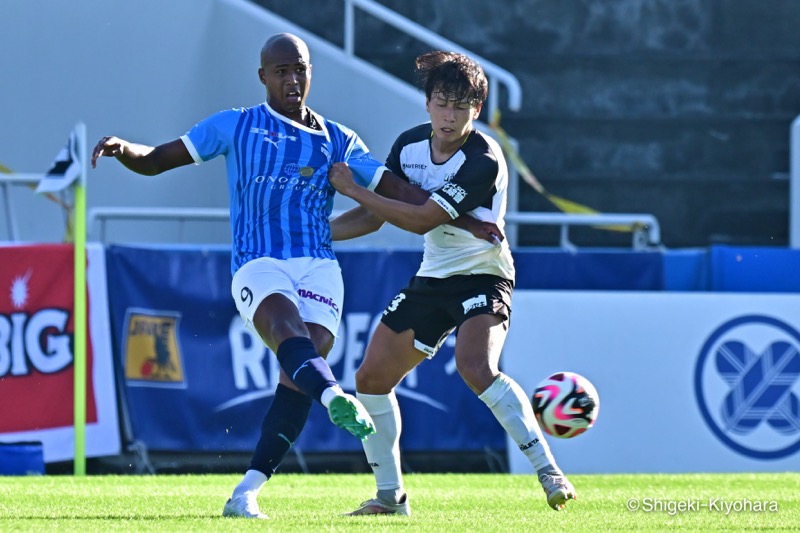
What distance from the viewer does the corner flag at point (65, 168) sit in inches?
375

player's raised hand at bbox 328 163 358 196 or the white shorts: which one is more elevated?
player's raised hand at bbox 328 163 358 196

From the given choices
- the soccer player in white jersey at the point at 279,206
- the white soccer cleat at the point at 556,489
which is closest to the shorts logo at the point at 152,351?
the soccer player in white jersey at the point at 279,206

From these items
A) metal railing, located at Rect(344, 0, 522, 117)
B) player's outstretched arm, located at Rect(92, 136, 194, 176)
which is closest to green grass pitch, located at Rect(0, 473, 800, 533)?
player's outstretched arm, located at Rect(92, 136, 194, 176)

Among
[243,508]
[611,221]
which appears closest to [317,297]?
[243,508]

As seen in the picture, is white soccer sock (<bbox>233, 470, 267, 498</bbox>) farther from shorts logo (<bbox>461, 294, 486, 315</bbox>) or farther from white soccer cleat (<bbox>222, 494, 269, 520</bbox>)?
shorts logo (<bbox>461, 294, 486, 315</bbox>)

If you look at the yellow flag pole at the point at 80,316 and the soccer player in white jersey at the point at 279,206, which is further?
the yellow flag pole at the point at 80,316

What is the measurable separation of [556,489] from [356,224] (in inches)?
61.1

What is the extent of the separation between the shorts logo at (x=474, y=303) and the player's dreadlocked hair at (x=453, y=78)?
0.84m

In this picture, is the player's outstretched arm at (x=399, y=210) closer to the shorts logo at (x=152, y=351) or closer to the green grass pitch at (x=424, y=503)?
the green grass pitch at (x=424, y=503)

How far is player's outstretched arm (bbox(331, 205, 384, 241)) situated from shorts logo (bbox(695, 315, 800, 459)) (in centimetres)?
415

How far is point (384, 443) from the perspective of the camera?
21.5ft

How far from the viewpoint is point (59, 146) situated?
489 inches

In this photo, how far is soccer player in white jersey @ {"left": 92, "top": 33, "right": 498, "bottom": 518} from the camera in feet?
20.3

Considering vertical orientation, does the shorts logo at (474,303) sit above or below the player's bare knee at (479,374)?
above
